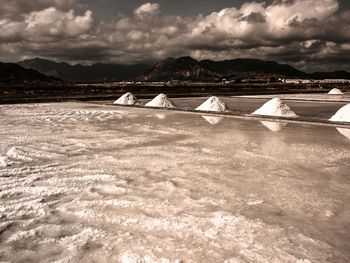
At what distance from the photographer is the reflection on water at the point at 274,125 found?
30.0ft

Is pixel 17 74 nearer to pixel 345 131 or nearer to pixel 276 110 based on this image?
pixel 276 110

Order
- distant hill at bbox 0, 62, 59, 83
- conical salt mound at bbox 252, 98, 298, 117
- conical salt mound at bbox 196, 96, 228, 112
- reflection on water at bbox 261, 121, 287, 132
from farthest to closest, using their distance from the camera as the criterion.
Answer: distant hill at bbox 0, 62, 59, 83
conical salt mound at bbox 196, 96, 228, 112
conical salt mound at bbox 252, 98, 298, 117
reflection on water at bbox 261, 121, 287, 132

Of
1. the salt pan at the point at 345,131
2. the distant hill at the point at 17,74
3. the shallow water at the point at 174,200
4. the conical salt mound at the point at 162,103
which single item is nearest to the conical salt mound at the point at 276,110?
the salt pan at the point at 345,131

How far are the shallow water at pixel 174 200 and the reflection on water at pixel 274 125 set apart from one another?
1.81 m

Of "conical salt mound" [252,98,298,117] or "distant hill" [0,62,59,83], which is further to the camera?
"distant hill" [0,62,59,83]

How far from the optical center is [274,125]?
9945 mm

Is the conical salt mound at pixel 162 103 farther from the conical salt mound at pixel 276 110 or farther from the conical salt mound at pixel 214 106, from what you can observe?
the conical salt mound at pixel 276 110

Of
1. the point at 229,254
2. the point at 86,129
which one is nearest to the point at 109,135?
the point at 86,129

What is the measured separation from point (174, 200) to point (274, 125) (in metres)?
6.82

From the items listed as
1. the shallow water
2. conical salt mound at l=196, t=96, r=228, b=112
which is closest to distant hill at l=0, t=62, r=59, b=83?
conical salt mound at l=196, t=96, r=228, b=112

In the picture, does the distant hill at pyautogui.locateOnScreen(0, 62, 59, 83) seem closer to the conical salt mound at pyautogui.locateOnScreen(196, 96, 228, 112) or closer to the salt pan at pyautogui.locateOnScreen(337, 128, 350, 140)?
the conical salt mound at pyautogui.locateOnScreen(196, 96, 228, 112)

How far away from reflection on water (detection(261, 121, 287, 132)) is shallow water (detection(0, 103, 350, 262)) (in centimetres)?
181

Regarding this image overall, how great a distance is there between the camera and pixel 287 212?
3.42 meters

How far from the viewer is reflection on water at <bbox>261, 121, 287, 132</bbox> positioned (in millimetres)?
9156
